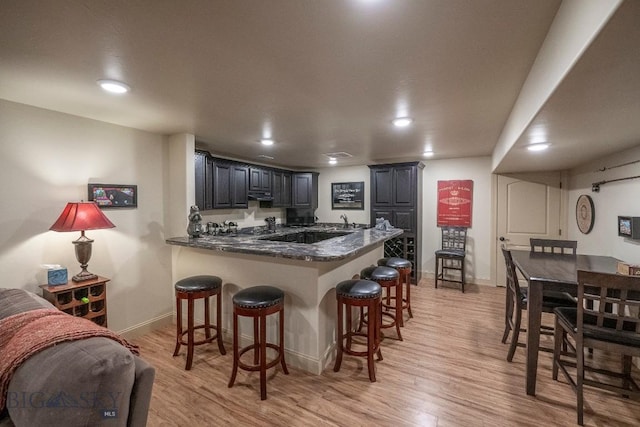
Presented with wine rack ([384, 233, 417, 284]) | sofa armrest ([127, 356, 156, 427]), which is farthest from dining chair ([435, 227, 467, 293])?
sofa armrest ([127, 356, 156, 427])

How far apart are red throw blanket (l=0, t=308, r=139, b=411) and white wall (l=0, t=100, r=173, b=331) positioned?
1488 mm

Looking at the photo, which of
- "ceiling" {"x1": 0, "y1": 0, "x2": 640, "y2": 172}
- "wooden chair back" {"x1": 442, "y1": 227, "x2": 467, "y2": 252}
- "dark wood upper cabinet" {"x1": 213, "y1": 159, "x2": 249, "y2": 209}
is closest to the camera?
"ceiling" {"x1": 0, "y1": 0, "x2": 640, "y2": 172}

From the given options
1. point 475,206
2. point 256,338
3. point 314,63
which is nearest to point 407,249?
point 475,206

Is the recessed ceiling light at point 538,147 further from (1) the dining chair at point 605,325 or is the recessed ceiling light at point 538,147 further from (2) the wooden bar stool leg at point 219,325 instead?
(2) the wooden bar stool leg at point 219,325

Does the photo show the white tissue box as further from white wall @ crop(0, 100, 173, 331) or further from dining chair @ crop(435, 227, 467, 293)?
dining chair @ crop(435, 227, 467, 293)

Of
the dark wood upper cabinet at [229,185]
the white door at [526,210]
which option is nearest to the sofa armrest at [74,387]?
the dark wood upper cabinet at [229,185]

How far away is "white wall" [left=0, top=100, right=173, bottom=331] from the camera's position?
230 centimetres

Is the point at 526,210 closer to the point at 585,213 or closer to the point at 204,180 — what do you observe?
the point at 585,213

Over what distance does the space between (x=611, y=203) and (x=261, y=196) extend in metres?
4.80

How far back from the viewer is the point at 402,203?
16.8 feet

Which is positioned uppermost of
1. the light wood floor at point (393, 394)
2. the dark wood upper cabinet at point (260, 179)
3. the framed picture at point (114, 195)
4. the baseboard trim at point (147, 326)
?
the dark wood upper cabinet at point (260, 179)

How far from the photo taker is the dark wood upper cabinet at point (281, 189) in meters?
5.51

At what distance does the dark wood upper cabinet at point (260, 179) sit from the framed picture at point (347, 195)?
5.24ft

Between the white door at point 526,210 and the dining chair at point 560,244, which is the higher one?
the white door at point 526,210
